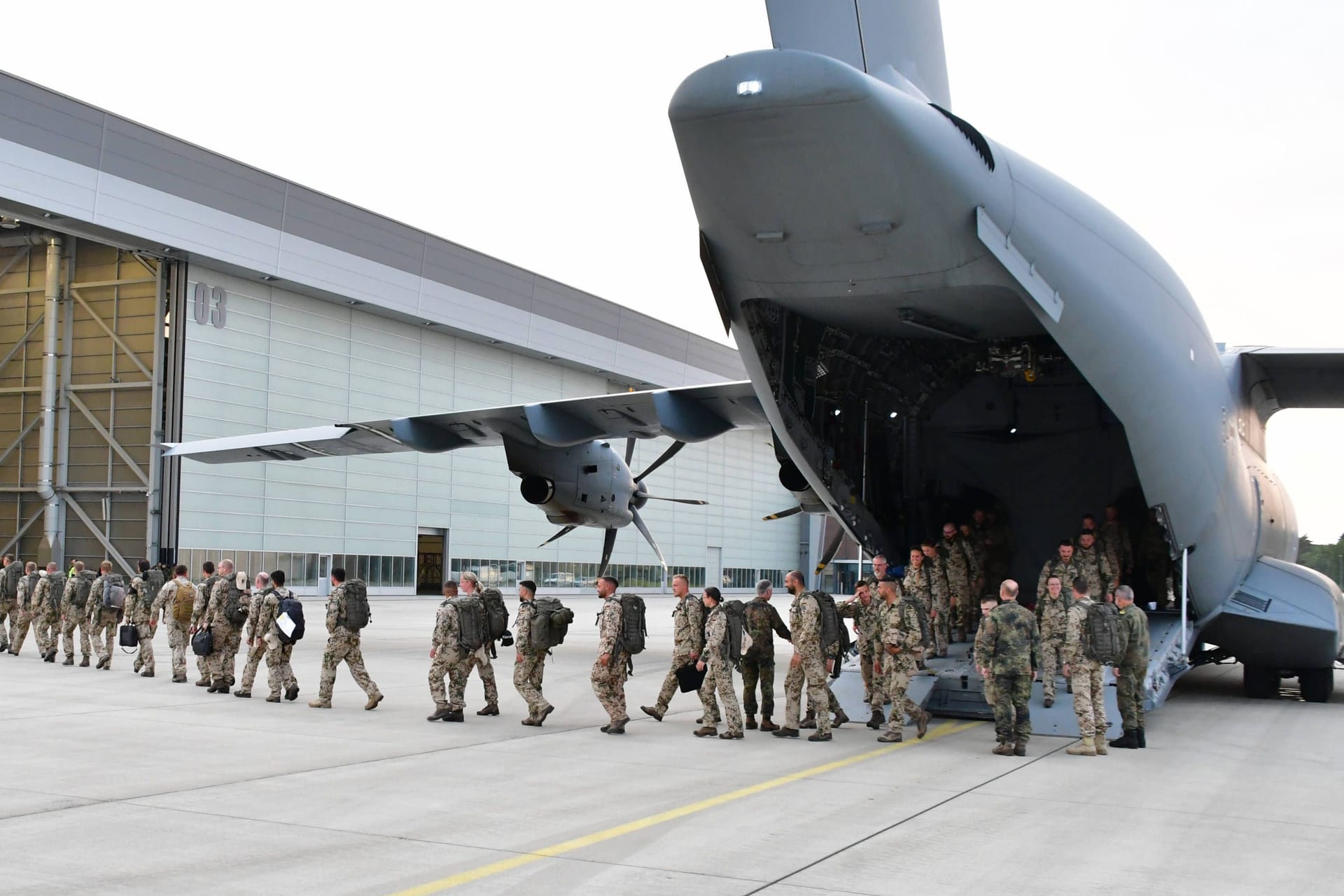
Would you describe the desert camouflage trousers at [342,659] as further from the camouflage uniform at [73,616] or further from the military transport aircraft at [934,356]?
the camouflage uniform at [73,616]

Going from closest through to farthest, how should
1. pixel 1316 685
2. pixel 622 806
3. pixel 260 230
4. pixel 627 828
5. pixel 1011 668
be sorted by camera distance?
pixel 627 828 → pixel 622 806 → pixel 1011 668 → pixel 1316 685 → pixel 260 230

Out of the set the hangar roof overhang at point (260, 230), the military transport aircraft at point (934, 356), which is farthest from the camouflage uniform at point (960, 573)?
the hangar roof overhang at point (260, 230)

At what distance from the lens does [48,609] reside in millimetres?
14961

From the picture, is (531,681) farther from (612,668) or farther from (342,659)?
(342,659)

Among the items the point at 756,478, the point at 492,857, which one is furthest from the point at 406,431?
the point at 756,478

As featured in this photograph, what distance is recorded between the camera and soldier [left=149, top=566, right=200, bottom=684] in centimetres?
1259

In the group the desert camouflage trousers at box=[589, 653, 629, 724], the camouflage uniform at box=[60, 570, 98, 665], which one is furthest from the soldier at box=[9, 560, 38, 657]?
the desert camouflage trousers at box=[589, 653, 629, 724]

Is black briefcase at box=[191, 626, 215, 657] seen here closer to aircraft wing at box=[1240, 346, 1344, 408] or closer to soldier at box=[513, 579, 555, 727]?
soldier at box=[513, 579, 555, 727]

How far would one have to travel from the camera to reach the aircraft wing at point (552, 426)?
45.5 feet

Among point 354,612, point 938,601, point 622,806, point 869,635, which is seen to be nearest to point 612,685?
point 869,635

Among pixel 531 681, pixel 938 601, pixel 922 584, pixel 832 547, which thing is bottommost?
pixel 531 681

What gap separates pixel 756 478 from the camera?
5744cm

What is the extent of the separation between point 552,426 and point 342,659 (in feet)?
17.0

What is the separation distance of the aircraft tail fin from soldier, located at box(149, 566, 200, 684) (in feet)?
28.0
